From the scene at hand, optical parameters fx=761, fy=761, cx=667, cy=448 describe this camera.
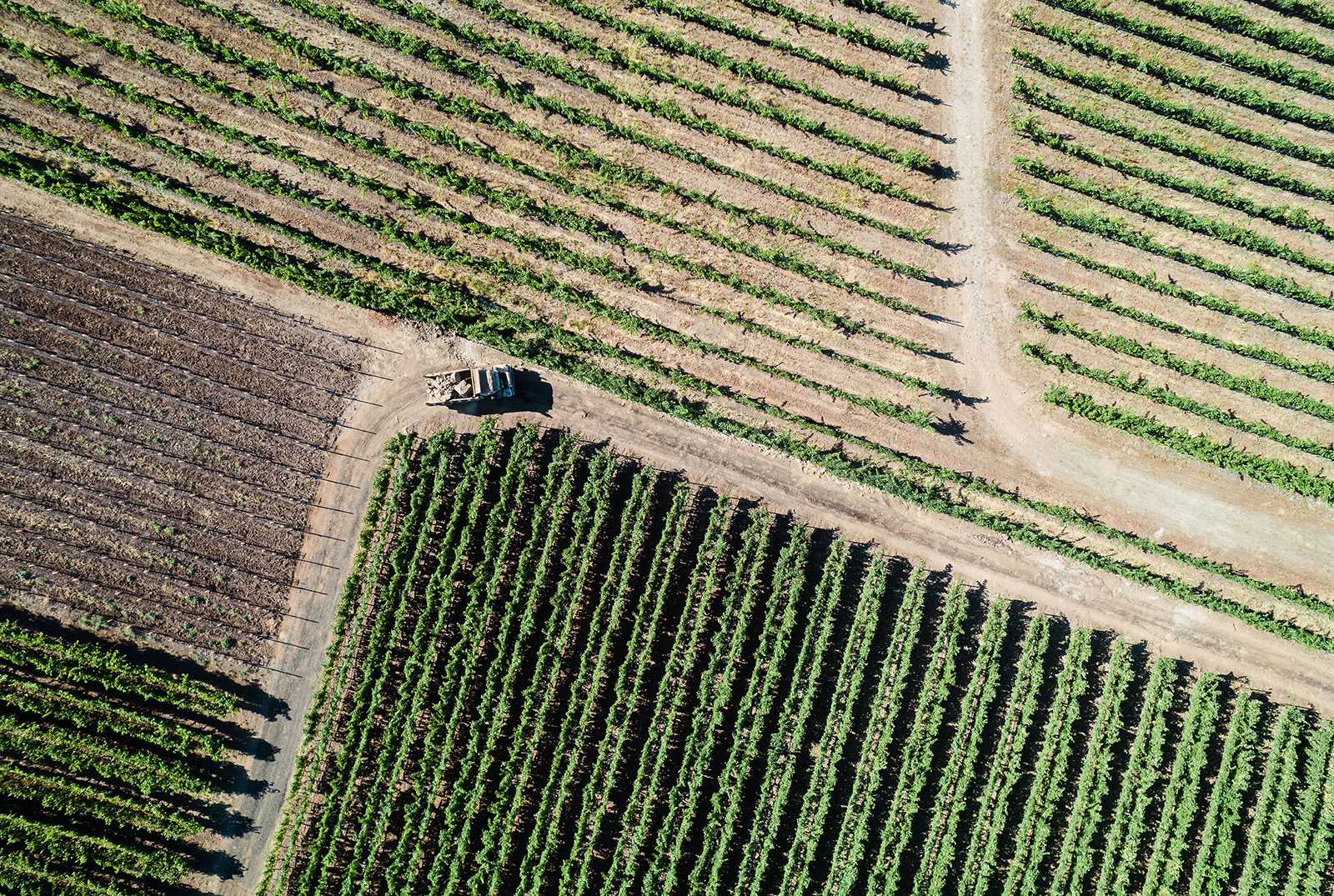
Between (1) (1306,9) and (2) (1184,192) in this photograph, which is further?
(2) (1184,192)

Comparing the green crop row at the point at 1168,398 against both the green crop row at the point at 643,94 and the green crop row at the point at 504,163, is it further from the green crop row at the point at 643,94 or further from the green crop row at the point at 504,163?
the green crop row at the point at 643,94

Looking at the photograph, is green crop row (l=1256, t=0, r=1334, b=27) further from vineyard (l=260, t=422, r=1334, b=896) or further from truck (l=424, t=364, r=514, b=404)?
truck (l=424, t=364, r=514, b=404)

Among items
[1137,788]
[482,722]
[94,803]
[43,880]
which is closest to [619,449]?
[482,722]

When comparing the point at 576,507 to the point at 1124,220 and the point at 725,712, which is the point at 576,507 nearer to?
the point at 725,712

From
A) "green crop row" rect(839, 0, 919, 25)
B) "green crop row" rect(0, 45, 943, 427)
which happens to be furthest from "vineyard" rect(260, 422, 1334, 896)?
"green crop row" rect(839, 0, 919, 25)

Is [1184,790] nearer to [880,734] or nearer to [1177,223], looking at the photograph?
[880,734]

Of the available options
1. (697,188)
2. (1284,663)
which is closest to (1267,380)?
(1284,663)

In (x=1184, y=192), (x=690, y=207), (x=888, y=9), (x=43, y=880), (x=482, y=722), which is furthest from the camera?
(x=1184, y=192)
